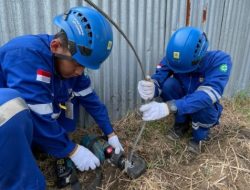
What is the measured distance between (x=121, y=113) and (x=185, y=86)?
0.70 meters

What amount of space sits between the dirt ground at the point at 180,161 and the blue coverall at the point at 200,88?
20 cm

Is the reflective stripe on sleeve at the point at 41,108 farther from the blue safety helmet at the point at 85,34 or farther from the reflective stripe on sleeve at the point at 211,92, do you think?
the reflective stripe on sleeve at the point at 211,92

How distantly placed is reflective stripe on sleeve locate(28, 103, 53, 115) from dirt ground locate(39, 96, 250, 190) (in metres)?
0.65

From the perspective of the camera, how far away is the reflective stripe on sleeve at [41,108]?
211cm

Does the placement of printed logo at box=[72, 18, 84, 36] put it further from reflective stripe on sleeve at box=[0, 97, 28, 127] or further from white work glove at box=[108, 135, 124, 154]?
white work glove at box=[108, 135, 124, 154]

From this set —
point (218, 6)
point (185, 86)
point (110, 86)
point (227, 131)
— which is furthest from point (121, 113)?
point (218, 6)

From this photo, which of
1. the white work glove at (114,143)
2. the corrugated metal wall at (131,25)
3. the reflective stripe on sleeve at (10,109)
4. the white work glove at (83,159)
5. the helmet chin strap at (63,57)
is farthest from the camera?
the white work glove at (114,143)

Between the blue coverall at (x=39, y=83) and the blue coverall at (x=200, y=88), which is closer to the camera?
the blue coverall at (x=39, y=83)

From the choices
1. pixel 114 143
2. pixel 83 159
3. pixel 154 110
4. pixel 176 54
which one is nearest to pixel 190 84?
pixel 176 54

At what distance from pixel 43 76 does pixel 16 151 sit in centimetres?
63

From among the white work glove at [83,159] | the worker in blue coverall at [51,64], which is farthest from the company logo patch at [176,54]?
the white work glove at [83,159]

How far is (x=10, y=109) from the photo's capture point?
168cm

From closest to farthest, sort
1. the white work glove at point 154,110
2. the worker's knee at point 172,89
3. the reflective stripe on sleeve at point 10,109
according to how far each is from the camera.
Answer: the reflective stripe on sleeve at point 10,109 < the white work glove at point 154,110 < the worker's knee at point 172,89

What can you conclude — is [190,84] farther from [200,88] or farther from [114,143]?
[114,143]
